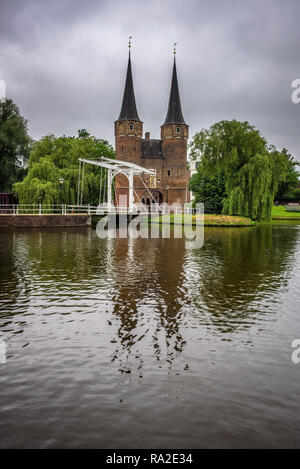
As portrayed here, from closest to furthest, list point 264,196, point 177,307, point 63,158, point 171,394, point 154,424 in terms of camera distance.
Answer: point 154,424, point 171,394, point 177,307, point 264,196, point 63,158

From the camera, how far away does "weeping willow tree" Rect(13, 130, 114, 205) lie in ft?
105

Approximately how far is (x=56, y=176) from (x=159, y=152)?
2623 centimetres

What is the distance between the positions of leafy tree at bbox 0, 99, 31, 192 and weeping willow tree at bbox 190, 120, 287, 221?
20.8 metres

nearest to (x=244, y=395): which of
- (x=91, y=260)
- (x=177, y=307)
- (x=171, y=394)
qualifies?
(x=171, y=394)

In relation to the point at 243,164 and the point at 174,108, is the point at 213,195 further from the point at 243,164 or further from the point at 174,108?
the point at 174,108

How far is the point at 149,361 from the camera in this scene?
5.18 meters

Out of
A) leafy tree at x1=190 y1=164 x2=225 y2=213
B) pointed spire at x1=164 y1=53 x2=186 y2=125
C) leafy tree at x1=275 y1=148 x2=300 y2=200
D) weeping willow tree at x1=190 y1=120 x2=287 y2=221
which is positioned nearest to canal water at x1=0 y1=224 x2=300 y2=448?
weeping willow tree at x1=190 y1=120 x2=287 y2=221

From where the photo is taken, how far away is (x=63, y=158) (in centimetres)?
3947

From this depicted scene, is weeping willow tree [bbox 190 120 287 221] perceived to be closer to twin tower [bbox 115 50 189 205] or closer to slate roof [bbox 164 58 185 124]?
twin tower [bbox 115 50 189 205]

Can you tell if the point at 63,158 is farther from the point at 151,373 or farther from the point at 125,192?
the point at 151,373

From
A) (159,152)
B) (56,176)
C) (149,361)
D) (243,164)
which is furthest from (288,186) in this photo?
(149,361)

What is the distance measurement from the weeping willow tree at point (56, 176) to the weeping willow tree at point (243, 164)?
39.0ft
